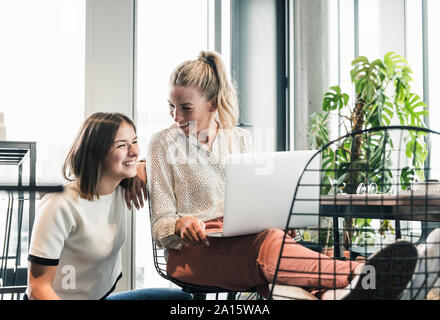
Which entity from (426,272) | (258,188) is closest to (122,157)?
(258,188)

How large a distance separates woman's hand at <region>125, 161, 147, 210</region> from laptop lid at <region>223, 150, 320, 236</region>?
39cm

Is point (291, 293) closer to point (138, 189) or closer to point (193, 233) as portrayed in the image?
point (193, 233)

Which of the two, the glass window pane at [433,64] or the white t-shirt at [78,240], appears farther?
the glass window pane at [433,64]

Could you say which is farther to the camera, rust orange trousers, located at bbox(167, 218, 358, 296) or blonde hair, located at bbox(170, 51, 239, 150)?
blonde hair, located at bbox(170, 51, 239, 150)

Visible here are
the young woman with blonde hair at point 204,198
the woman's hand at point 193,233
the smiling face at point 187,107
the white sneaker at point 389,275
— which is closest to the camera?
the white sneaker at point 389,275

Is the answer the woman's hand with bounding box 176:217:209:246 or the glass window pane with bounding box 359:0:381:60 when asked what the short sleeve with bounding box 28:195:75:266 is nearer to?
the woman's hand with bounding box 176:217:209:246

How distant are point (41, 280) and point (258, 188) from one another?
24.3 inches

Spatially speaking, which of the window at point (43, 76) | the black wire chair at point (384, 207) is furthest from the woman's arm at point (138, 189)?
the window at point (43, 76)

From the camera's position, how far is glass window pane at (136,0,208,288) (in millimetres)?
2621

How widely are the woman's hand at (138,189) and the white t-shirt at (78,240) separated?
67 mm

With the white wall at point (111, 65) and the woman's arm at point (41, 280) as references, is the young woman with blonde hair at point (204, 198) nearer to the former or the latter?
the woman's arm at point (41, 280)

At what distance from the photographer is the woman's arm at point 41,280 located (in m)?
1.23

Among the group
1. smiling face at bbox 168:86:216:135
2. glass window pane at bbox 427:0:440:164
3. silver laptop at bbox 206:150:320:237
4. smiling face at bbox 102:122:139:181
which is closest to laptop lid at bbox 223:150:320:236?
silver laptop at bbox 206:150:320:237

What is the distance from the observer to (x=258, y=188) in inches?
50.0
